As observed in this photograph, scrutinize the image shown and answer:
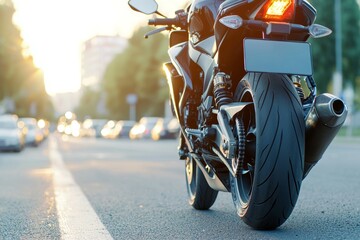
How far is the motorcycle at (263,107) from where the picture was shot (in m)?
3.95

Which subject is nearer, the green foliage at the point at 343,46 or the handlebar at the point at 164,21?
the handlebar at the point at 164,21

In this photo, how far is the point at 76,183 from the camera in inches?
349

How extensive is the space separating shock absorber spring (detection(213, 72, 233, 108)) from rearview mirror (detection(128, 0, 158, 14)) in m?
1.25

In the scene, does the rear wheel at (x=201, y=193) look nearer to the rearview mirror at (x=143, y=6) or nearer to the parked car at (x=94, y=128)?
the rearview mirror at (x=143, y=6)

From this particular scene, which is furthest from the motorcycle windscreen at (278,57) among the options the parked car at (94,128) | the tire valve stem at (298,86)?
the parked car at (94,128)

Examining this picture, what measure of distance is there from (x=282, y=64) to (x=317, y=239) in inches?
40.5

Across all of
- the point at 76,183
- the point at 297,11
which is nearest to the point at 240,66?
the point at 297,11

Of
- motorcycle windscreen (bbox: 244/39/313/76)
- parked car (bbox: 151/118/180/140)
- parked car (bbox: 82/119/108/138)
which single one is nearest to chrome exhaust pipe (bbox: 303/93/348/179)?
motorcycle windscreen (bbox: 244/39/313/76)

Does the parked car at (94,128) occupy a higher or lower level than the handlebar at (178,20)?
lower

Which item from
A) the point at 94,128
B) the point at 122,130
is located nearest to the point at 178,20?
the point at 122,130

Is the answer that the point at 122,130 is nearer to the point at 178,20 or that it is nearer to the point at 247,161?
the point at 178,20

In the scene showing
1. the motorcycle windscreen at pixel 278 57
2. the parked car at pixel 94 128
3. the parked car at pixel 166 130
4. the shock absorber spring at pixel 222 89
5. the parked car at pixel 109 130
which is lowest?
the parked car at pixel 94 128

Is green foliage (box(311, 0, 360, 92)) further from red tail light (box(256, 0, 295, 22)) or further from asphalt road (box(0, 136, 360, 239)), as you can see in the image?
red tail light (box(256, 0, 295, 22))

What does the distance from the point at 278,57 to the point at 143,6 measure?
191 centimetres
